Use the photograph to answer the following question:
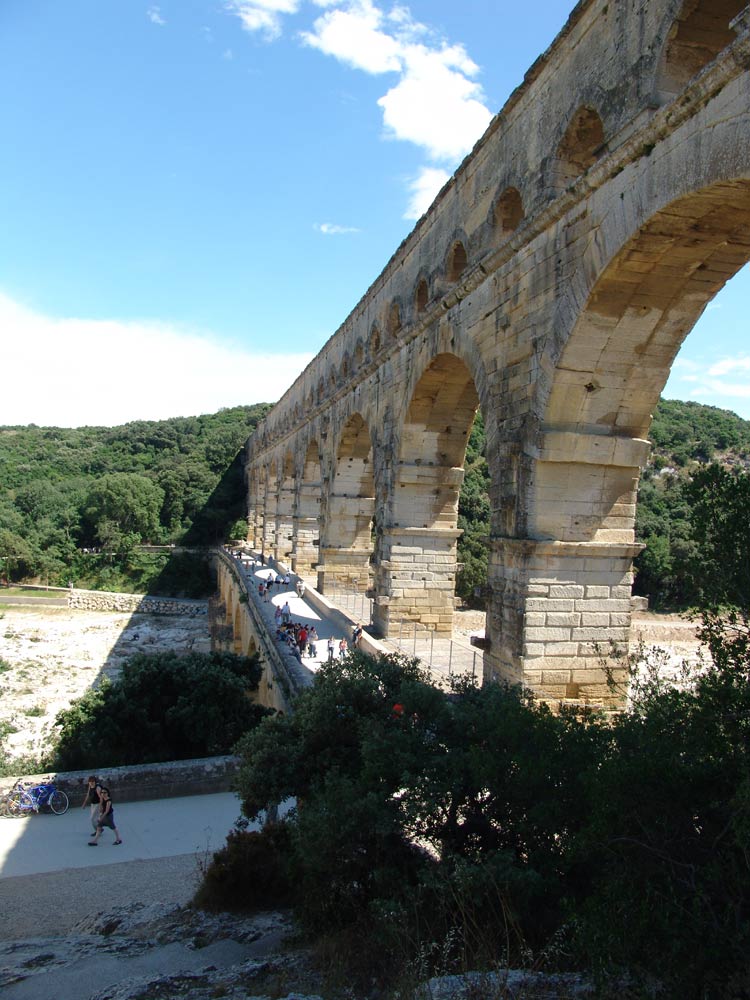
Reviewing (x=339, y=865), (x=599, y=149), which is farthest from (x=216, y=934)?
(x=599, y=149)

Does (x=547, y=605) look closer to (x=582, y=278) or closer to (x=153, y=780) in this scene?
(x=582, y=278)

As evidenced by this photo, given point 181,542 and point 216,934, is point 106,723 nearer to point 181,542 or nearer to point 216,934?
point 216,934

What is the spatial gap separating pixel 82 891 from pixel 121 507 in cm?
3657

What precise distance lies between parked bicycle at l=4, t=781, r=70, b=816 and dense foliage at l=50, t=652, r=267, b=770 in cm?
182

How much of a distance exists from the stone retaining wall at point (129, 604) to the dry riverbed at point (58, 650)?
0.65 m

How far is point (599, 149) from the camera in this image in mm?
6129

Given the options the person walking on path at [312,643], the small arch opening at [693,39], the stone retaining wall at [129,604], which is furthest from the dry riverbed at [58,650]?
the small arch opening at [693,39]

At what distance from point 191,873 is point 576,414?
6193mm

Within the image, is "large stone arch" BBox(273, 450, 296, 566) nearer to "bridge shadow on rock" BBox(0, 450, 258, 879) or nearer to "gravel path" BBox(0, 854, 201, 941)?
"bridge shadow on rock" BBox(0, 450, 258, 879)

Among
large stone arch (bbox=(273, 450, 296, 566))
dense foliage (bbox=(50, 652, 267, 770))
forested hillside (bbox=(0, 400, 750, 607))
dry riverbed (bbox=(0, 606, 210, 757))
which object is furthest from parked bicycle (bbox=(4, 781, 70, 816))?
large stone arch (bbox=(273, 450, 296, 566))

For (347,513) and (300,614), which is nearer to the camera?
(300,614)

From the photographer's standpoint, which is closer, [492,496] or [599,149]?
[599,149]

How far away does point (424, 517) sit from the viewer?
39.1 ft

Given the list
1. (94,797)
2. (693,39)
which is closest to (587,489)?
(693,39)
